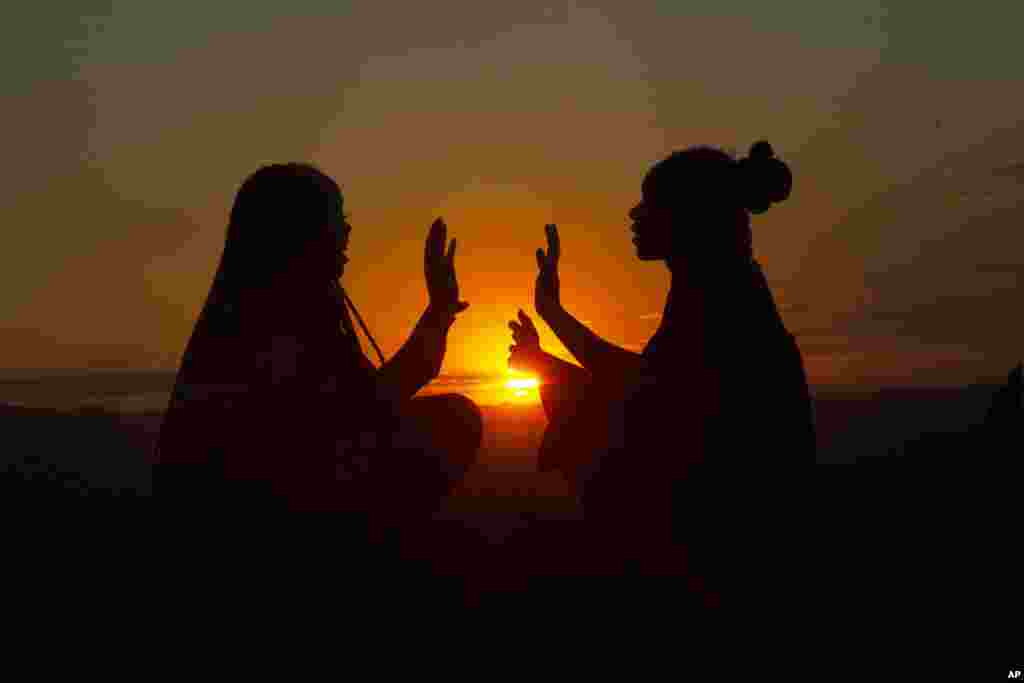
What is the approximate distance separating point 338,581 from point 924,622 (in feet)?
12.5

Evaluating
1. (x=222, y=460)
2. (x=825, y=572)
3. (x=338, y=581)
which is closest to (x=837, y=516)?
(x=825, y=572)

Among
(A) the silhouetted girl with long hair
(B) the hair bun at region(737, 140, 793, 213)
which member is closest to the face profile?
(B) the hair bun at region(737, 140, 793, 213)

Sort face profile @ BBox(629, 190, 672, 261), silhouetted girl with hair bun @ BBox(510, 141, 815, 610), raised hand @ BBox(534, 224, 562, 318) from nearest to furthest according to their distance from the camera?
1. silhouetted girl with hair bun @ BBox(510, 141, 815, 610)
2. face profile @ BBox(629, 190, 672, 261)
3. raised hand @ BBox(534, 224, 562, 318)

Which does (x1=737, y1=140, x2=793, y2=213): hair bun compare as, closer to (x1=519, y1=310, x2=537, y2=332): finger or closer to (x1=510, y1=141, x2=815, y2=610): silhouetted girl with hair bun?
(x1=510, y1=141, x2=815, y2=610): silhouetted girl with hair bun

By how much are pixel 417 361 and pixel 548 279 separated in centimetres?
141

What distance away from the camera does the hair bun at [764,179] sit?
6016mm

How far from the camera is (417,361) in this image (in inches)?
244

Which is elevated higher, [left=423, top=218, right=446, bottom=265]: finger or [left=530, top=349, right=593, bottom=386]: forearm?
[left=423, top=218, right=446, bottom=265]: finger

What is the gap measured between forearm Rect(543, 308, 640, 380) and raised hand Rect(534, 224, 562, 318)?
0.24 feet

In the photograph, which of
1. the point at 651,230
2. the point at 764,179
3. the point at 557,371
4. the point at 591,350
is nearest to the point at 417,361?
the point at 557,371

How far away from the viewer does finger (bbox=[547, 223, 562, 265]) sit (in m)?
7.24

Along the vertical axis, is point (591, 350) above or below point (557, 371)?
above

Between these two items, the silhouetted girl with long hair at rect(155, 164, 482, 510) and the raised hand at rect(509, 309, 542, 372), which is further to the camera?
the raised hand at rect(509, 309, 542, 372)

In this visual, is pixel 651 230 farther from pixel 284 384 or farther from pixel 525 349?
pixel 284 384
